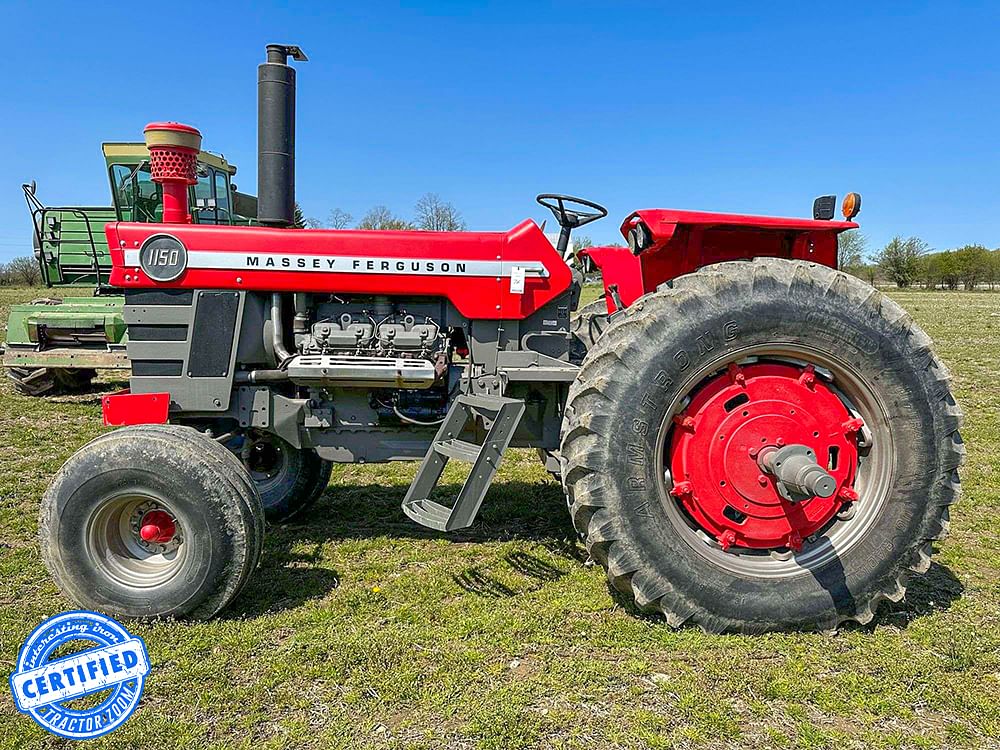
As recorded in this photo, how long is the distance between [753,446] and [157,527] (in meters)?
2.62

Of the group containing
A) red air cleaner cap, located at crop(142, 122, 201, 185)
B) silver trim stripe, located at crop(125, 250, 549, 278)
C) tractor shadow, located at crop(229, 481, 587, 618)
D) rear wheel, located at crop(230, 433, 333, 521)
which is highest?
red air cleaner cap, located at crop(142, 122, 201, 185)

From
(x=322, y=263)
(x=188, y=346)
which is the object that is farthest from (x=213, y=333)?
(x=322, y=263)

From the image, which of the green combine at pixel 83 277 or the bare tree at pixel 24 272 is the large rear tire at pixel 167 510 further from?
the bare tree at pixel 24 272

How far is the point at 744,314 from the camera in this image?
289 cm

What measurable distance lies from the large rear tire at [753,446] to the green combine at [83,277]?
6.72m

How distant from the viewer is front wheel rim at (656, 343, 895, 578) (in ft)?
9.64

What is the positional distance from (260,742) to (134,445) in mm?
1359

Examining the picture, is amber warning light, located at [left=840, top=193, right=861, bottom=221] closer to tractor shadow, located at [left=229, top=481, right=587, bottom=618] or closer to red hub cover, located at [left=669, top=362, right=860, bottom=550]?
red hub cover, located at [left=669, top=362, right=860, bottom=550]

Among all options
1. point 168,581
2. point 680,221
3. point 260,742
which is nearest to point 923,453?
point 680,221

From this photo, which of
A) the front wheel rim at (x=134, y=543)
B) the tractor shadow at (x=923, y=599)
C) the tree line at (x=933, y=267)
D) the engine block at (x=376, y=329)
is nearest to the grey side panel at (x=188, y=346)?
the engine block at (x=376, y=329)

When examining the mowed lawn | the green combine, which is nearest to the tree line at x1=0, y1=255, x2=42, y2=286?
the green combine

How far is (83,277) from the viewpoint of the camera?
9.74 metres

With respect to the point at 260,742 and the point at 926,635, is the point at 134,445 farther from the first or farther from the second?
the point at 926,635

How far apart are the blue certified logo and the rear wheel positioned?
1.65m
